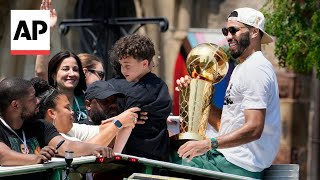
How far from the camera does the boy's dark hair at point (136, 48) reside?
8227 millimetres

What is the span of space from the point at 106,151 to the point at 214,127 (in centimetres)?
190

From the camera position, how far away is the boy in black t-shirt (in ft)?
26.8

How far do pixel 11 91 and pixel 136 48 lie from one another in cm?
88

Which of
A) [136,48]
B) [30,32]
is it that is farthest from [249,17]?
[30,32]

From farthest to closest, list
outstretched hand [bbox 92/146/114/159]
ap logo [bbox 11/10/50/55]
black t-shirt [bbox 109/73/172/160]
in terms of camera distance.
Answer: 1. ap logo [bbox 11/10/50/55]
2. black t-shirt [bbox 109/73/172/160]
3. outstretched hand [bbox 92/146/114/159]

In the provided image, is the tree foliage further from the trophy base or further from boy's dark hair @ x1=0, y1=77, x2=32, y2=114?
boy's dark hair @ x1=0, y1=77, x2=32, y2=114

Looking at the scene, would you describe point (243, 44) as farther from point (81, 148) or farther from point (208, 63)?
point (81, 148)

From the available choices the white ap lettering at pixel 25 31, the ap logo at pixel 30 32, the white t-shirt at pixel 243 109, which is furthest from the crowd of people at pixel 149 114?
the white ap lettering at pixel 25 31

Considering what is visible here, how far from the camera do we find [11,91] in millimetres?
7820

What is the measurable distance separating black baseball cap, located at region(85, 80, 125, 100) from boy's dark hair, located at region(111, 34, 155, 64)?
0.65 ft

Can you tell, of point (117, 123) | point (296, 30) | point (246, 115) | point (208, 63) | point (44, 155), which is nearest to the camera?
point (44, 155)

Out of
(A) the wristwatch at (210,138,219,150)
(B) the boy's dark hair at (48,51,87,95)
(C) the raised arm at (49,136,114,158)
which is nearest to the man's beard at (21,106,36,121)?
(C) the raised arm at (49,136,114,158)

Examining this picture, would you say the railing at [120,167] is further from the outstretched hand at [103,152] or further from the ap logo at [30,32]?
the ap logo at [30,32]

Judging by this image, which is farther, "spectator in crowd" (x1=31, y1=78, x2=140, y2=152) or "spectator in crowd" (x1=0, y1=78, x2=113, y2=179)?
"spectator in crowd" (x1=31, y1=78, x2=140, y2=152)
